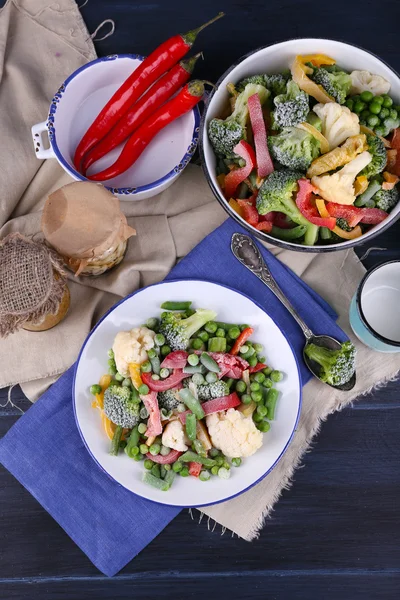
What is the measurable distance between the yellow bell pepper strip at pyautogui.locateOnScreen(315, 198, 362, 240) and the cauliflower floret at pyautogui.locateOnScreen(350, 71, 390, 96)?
18.0 inches

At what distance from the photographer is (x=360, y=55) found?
2064 mm

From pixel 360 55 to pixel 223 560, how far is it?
2.03m

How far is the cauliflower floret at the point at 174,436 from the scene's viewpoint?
7.22 ft

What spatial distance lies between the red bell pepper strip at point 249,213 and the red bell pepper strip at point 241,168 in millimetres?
72

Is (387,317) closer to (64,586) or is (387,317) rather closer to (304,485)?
(304,485)

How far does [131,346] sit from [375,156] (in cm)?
107

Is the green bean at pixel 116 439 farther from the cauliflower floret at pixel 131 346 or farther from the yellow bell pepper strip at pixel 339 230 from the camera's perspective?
the yellow bell pepper strip at pixel 339 230

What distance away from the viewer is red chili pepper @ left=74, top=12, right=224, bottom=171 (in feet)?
7.20

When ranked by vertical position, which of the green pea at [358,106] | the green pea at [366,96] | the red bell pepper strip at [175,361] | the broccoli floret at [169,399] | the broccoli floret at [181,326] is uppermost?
the green pea at [366,96]

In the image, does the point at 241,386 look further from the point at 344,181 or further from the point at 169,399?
the point at 344,181

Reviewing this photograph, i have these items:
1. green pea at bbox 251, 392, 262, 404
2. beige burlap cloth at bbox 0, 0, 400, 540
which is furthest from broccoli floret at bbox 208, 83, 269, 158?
green pea at bbox 251, 392, 262, 404

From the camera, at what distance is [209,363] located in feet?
7.30

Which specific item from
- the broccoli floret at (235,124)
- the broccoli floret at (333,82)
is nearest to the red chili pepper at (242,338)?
the broccoli floret at (235,124)

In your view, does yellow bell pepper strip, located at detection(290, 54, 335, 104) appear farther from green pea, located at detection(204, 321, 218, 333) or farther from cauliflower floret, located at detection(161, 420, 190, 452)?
cauliflower floret, located at detection(161, 420, 190, 452)
